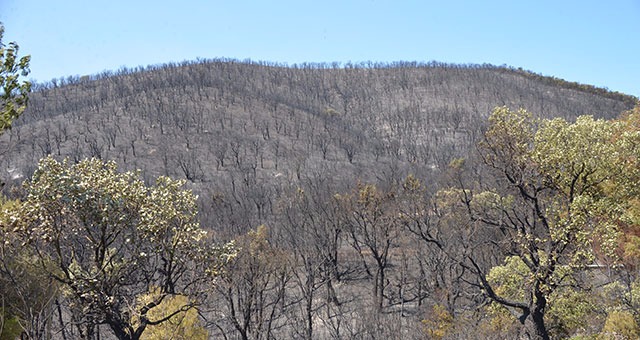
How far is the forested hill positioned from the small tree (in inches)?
2398

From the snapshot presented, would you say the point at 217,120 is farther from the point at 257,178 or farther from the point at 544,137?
the point at 544,137

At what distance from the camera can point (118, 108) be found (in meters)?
146

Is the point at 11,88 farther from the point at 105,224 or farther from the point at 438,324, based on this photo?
the point at 438,324

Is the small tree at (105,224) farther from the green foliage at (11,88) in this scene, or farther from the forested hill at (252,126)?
the forested hill at (252,126)

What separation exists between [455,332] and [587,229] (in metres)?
12.2

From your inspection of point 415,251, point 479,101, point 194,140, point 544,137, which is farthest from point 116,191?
point 479,101

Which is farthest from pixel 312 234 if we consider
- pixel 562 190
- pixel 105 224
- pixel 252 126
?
pixel 252 126

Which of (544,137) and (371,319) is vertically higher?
(544,137)

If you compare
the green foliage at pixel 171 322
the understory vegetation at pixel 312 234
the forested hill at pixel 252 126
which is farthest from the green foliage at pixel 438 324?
the forested hill at pixel 252 126

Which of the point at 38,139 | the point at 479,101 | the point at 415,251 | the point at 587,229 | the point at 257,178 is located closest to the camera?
the point at 587,229

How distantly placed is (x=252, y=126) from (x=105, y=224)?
133 m

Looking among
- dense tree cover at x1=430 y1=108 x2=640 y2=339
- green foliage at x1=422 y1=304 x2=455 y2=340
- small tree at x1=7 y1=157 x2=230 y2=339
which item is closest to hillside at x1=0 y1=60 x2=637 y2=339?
green foliage at x1=422 y1=304 x2=455 y2=340

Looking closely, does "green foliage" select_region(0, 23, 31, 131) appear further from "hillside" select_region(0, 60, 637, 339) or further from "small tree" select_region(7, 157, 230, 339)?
"hillside" select_region(0, 60, 637, 339)

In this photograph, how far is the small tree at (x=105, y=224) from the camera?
1113cm
